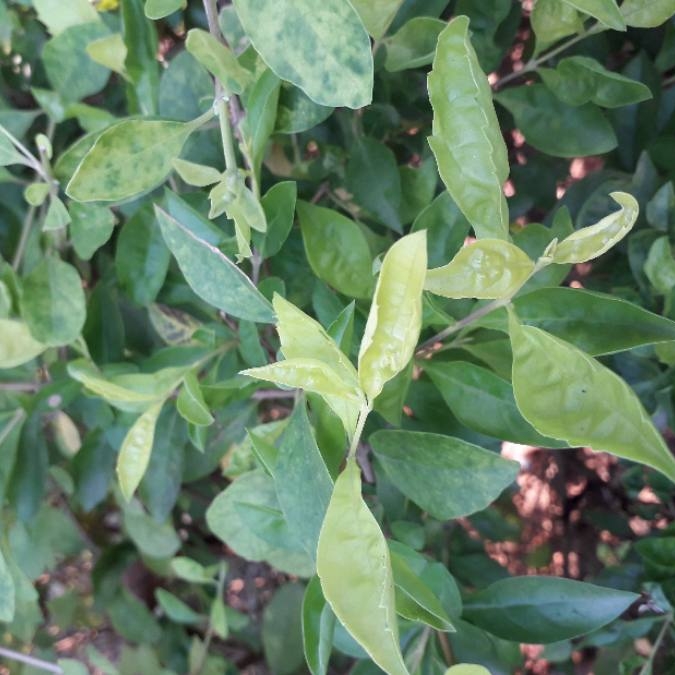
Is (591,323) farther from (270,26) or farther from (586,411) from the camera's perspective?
(270,26)

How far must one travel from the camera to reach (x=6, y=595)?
567 mm

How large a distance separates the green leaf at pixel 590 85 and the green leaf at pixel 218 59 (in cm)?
27

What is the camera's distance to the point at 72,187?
445mm

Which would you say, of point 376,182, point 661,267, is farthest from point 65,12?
point 661,267

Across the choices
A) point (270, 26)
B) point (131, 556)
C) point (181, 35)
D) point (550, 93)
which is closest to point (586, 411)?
point (270, 26)

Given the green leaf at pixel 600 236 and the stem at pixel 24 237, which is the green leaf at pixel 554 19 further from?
the stem at pixel 24 237

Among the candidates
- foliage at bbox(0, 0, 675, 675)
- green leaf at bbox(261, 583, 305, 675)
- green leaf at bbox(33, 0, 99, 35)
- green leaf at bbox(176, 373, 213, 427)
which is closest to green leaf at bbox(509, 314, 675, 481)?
foliage at bbox(0, 0, 675, 675)

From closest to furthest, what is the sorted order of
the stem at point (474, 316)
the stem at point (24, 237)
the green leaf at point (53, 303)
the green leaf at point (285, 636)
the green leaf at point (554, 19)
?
the stem at point (474, 316), the green leaf at point (554, 19), the green leaf at point (53, 303), the stem at point (24, 237), the green leaf at point (285, 636)

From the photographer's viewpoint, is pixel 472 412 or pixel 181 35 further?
pixel 181 35

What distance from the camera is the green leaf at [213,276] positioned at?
471mm

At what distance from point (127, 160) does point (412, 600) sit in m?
0.32

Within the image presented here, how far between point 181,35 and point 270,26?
1.58 ft

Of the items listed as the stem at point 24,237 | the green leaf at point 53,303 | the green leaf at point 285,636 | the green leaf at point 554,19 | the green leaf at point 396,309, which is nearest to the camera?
the green leaf at point 396,309

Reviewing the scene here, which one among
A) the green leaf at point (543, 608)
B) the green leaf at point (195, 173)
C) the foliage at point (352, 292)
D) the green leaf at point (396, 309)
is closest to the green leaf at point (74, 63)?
the foliage at point (352, 292)
